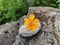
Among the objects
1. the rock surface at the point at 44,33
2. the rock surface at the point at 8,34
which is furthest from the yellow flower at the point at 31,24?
the rock surface at the point at 8,34

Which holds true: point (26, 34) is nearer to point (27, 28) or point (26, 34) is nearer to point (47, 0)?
point (27, 28)

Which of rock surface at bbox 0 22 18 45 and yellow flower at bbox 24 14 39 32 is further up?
yellow flower at bbox 24 14 39 32

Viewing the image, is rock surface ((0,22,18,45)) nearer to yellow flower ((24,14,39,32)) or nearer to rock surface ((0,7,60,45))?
rock surface ((0,7,60,45))

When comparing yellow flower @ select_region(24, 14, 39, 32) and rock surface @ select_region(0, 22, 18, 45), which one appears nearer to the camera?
yellow flower @ select_region(24, 14, 39, 32)

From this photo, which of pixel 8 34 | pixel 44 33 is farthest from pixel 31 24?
pixel 8 34

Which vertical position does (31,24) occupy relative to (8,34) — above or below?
above

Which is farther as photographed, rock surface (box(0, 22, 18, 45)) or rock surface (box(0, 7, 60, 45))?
rock surface (box(0, 22, 18, 45))

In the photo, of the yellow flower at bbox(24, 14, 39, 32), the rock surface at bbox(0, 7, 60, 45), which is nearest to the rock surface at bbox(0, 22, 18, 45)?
the rock surface at bbox(0, 7, 60, 45)

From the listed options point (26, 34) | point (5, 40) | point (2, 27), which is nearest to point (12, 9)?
point (2, 27)

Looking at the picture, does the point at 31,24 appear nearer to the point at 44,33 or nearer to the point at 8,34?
the point at 44,33
